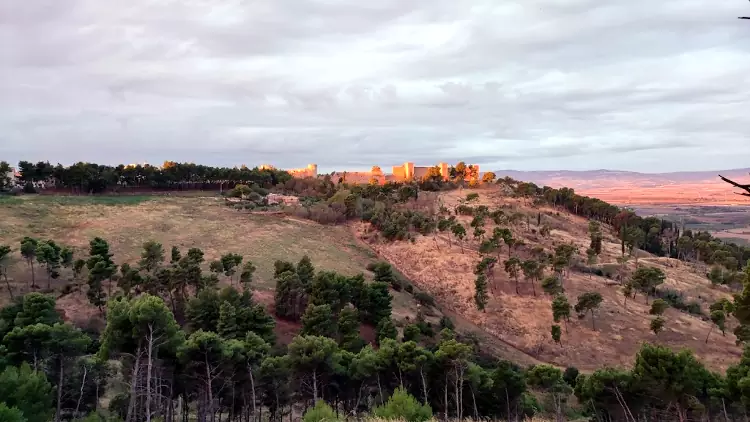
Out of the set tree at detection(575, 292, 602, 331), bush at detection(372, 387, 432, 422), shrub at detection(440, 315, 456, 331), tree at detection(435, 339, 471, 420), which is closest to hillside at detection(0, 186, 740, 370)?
tree at detection(575, 292, 602, 331)

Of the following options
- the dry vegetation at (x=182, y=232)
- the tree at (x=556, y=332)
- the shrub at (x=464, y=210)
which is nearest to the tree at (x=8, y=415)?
the dry vegetation at (x=182, y=232)

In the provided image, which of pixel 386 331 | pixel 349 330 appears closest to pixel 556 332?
pixel 386 331

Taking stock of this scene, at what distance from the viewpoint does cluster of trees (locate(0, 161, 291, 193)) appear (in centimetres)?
7338

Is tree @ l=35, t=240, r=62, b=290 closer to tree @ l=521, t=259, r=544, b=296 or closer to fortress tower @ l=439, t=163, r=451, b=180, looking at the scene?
tree @ l=521, t=259, r=544, b=296

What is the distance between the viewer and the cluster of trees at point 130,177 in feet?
241

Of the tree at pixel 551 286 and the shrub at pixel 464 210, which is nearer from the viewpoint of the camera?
the tree at pixel 551 286

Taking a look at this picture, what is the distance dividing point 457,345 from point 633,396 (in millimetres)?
7353

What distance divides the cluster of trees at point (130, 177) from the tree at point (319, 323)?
2268 inches

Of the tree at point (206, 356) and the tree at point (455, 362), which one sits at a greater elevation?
the tree at point (206, 356)

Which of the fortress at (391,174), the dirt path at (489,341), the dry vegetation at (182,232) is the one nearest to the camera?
the dirt path at (489,341)

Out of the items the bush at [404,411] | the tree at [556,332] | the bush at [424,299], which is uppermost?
the bush at [404,411]

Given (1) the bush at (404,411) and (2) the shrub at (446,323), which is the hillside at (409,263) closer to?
(2) the shrub at (446,323)

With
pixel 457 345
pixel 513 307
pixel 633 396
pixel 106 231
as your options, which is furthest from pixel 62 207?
pixel 633 396

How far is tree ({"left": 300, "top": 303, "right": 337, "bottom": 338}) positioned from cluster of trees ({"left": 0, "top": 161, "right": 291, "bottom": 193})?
57.6m
